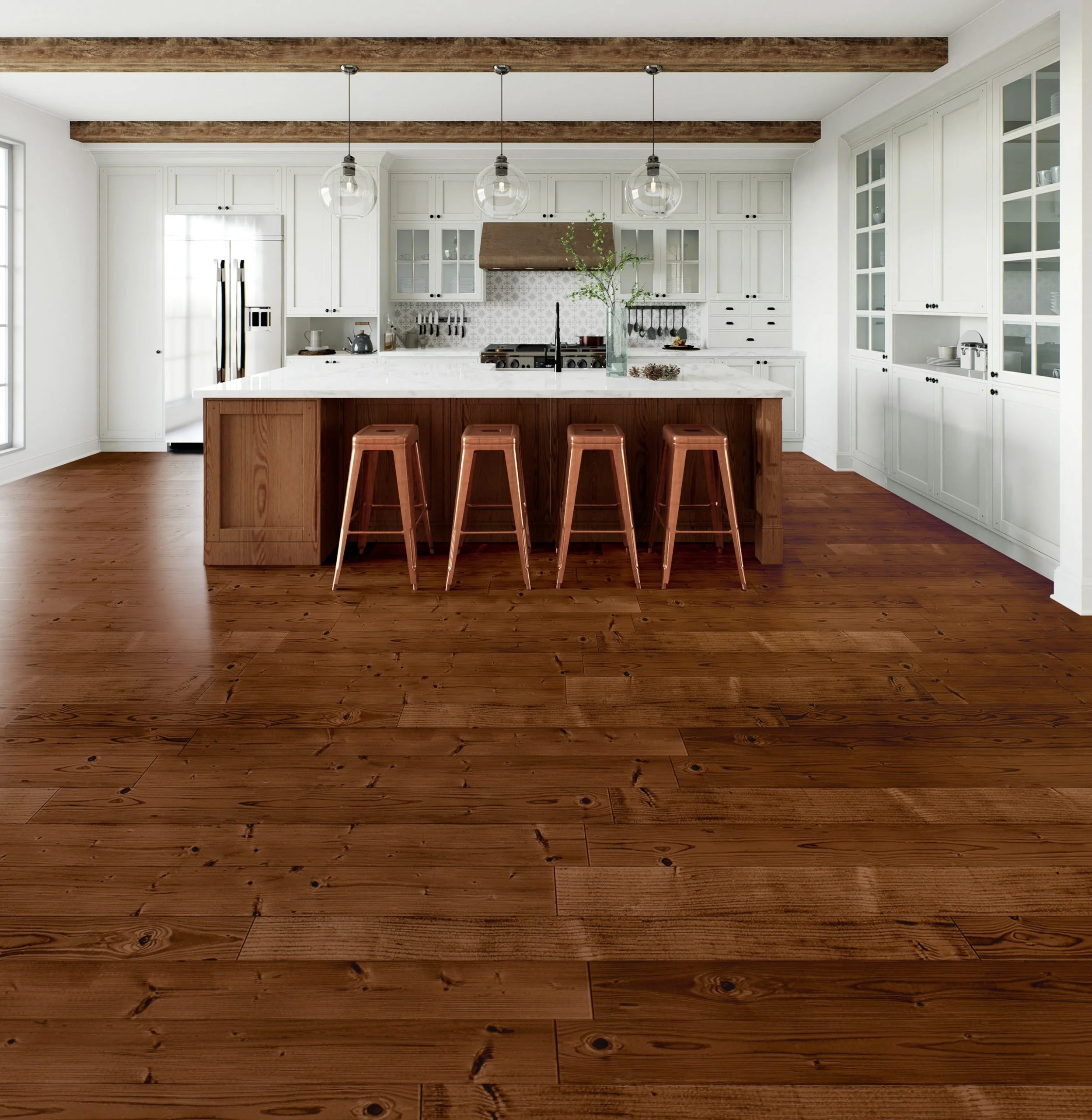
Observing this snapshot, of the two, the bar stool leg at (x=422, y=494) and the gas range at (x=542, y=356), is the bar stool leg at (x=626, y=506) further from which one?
the gas range at (x=542, y=356)

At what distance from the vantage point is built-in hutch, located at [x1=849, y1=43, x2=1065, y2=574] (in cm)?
492

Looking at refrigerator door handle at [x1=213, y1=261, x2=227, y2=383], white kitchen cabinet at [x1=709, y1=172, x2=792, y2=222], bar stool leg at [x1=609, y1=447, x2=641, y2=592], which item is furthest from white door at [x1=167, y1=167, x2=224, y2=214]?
bar stool leg at [x1=609, y1=447, x2=641, y2=592]

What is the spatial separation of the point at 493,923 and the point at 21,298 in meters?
7.36

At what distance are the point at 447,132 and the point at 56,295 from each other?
3.24 m

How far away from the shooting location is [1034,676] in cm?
359

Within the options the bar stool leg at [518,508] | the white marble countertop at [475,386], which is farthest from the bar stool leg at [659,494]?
the bar stool leg at [518,508]

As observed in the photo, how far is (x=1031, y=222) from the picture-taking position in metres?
4.94

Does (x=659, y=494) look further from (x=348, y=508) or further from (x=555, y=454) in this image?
(x=348, y=508)

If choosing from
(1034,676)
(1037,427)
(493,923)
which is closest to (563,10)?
(1037,427)

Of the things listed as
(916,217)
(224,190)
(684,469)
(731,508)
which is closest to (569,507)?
(684,469)

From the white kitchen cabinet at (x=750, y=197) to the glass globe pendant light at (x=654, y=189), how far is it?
180 inches

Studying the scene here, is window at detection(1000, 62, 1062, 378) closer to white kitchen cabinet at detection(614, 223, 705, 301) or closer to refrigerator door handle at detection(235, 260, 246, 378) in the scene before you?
white kitchen cabinet at detection(614, 223, 705, 301)

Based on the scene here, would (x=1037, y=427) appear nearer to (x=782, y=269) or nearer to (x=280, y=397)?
(x=280, y=397)

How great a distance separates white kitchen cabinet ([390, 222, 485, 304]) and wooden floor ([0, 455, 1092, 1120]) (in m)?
5.57
